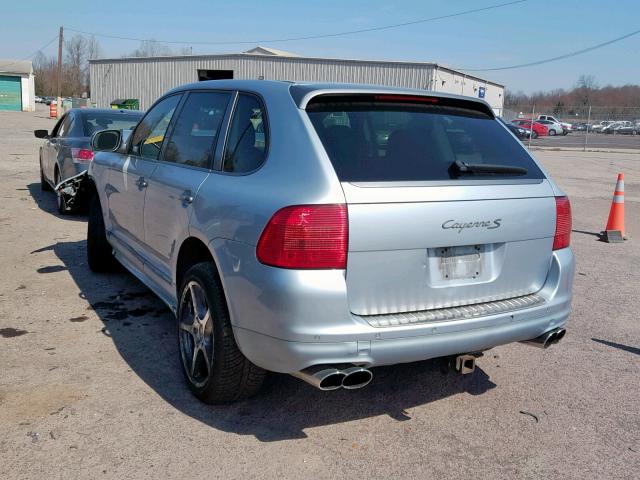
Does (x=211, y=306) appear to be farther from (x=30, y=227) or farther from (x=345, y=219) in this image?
(x=30, y=227)

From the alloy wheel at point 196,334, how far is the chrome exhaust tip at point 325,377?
73 cm

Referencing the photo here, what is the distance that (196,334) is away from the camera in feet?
11.8

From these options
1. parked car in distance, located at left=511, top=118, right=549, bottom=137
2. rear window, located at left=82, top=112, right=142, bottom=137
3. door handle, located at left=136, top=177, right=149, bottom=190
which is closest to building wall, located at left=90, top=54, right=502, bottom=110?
parked car in distance, located at left=511, top=118, right=549, bottom=137

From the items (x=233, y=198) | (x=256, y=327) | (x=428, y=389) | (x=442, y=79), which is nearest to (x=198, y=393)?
(x=256, y=327)

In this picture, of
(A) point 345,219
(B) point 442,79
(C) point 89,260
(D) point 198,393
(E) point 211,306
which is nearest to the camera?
(A) point 345,219

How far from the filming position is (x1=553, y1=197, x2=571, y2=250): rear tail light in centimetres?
355

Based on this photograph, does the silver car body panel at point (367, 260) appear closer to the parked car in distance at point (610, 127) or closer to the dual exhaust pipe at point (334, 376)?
the dual exhaust pipe at point (334, 376)

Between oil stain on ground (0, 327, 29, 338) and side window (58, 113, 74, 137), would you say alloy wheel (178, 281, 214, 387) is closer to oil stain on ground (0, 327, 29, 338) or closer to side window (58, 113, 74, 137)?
oil stain on ground (0, 327, 29, 338)

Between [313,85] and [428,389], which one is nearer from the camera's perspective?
[313,85]

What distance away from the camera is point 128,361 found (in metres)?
4.12

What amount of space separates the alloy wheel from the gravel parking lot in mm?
179

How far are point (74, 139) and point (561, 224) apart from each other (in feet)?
24.0

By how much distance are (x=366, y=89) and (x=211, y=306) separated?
1431 mm

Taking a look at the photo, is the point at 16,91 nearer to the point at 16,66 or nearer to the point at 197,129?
the point at 16,66
